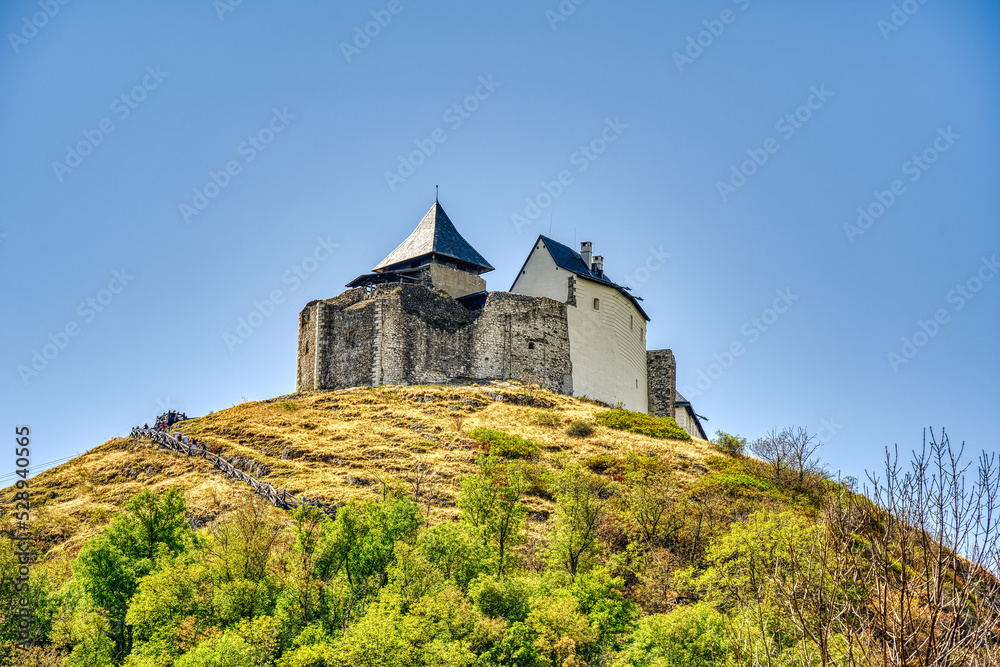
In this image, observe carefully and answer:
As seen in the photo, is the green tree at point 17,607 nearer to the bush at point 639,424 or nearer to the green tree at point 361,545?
the green tree at point 361,545

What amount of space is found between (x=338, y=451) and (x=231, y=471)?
15.0ft

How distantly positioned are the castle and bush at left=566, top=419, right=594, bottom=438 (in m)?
6.71

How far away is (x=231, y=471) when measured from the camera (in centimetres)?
3775

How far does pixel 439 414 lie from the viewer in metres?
44.6

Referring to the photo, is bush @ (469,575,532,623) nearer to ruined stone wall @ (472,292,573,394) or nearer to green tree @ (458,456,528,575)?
green tree @ (458,456,528,575)

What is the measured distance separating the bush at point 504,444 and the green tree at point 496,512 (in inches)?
304

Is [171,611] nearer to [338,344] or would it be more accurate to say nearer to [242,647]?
[242,647]

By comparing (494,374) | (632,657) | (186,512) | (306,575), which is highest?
(494,374)

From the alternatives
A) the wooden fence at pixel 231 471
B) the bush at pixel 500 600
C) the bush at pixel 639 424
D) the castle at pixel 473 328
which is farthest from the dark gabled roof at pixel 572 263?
the bush at pixel 500 600

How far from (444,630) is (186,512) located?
13260 millimetres

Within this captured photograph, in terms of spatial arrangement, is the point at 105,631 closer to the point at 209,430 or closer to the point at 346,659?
the point at 346,659

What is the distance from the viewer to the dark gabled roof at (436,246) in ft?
182

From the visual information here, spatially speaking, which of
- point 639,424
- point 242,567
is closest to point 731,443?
point 639,424

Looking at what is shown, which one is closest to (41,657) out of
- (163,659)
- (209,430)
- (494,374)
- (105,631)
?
(105,631)
